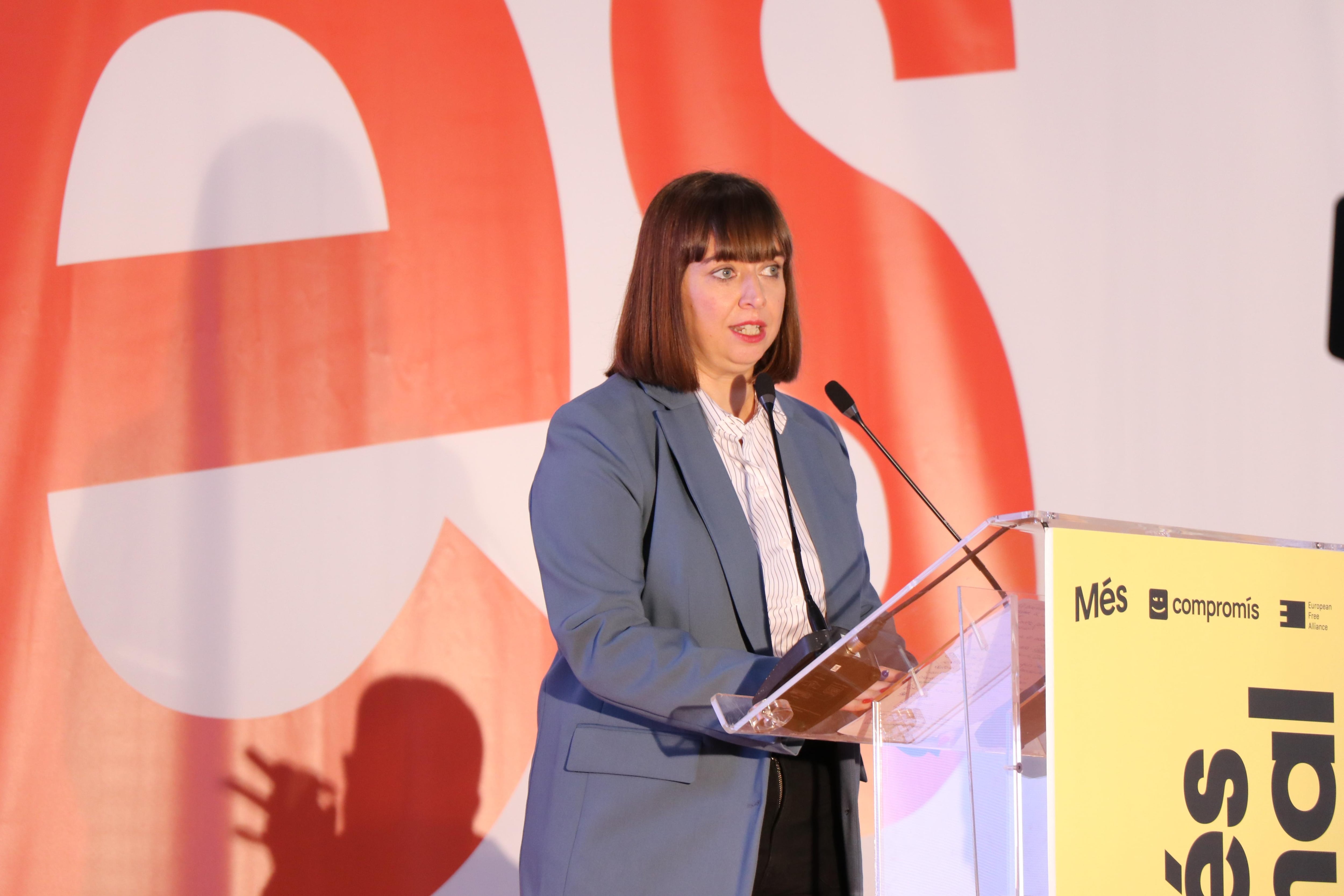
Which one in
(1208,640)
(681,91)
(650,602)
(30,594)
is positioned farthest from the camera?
(681,91)

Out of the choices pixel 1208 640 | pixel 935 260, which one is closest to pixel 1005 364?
pixel 935 260

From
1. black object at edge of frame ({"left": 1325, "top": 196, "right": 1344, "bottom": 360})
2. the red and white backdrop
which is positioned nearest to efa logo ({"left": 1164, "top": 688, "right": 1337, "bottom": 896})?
black object at edge of frame ({"left": 1325, "top": 196, "right": 1344, "bottom": 360})

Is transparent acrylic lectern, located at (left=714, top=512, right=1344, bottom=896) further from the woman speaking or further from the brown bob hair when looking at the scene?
the brown bob hair

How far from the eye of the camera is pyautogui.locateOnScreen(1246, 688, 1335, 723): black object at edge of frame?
105cm

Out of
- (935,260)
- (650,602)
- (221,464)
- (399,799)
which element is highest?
(935,260)

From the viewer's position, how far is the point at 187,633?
8.50 ft

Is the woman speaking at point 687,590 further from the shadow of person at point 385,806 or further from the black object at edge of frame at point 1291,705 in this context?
the shadow of person at point 385,806

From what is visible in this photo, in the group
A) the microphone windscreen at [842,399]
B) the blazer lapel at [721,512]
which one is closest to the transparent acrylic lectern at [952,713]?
the blazer lapel at [721,512]

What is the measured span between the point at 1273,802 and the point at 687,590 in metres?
0.68

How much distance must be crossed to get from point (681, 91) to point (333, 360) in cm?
111

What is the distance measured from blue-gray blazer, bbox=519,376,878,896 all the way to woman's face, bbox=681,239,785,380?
6.9 inches

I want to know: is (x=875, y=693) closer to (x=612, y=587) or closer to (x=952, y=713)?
(x=952, y=713)

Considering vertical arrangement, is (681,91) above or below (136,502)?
above

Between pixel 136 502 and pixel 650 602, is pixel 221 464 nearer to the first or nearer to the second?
pixel 136 502
